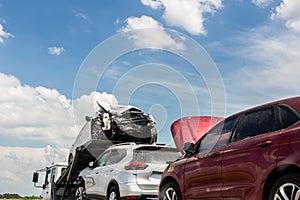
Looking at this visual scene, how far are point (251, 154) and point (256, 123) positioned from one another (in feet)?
1.90

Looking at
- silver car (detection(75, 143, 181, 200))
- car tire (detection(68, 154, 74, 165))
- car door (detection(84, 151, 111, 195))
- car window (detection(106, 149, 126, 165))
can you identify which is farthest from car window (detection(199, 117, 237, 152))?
car tire (detection(68, 154, 74, 165))

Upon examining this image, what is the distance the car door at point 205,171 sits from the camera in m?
6.28

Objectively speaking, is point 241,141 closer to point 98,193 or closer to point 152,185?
point 152,185

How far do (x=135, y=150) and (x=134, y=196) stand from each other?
1.02 meters

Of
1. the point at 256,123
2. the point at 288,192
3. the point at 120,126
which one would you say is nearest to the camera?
the point at 288,192

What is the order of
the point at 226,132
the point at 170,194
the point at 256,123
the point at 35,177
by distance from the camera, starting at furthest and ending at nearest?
the point at 35,177 → the point at 170,194 → the point at 226,132 → the point at 256,123

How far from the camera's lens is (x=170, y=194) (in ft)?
25.0

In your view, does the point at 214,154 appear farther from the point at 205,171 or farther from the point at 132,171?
the point at 132,171

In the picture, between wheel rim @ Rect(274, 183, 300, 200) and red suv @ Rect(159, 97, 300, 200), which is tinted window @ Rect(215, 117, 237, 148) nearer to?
red suv @ Rect(159, 97, 300, 200)

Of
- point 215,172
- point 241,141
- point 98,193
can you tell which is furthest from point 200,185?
point 98,193

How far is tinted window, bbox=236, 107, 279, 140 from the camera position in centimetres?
576

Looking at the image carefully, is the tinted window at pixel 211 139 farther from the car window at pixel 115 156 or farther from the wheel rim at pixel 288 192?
the car window at pixel 115 156

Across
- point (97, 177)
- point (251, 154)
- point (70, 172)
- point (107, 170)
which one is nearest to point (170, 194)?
point (251, 154)

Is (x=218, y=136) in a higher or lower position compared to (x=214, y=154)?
higher
